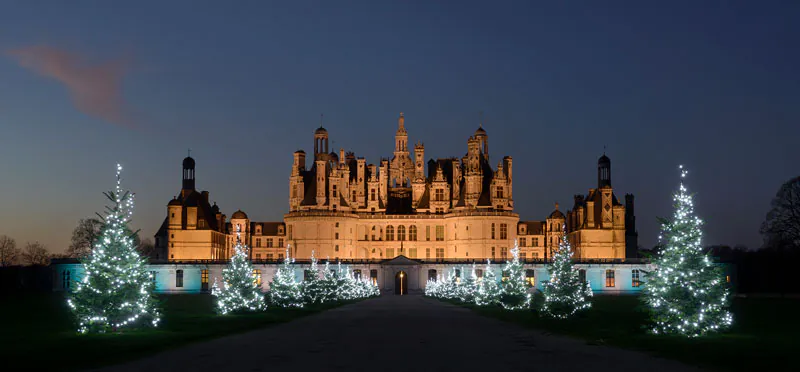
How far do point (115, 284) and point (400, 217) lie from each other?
323 ft

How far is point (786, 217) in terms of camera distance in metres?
91.1

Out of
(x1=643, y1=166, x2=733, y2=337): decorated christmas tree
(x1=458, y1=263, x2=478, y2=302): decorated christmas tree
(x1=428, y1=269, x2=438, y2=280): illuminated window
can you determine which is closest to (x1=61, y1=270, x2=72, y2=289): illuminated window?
(x1=428, y1=269, x2=438, y2=280): illuminated window

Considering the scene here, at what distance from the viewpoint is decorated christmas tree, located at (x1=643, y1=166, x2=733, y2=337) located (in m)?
32.9

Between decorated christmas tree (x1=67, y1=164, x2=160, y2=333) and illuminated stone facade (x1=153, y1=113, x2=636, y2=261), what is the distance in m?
90.0

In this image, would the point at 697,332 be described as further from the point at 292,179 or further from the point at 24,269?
the point at 24,269

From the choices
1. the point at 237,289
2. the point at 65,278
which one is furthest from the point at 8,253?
the point at 237,289

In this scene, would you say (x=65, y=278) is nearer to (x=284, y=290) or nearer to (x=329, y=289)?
(x=329, y=289)

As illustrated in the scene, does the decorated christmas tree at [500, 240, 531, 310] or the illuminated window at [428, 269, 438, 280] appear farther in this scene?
the illuminated window at [428, 269, 438, 280]

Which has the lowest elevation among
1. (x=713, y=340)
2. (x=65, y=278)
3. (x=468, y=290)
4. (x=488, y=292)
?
(x=65, y=278)

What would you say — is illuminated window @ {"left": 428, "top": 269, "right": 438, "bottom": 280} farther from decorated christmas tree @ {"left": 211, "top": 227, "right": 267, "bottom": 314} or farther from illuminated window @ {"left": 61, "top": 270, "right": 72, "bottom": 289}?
decorated christmas tree @ {"left": 211, "top": 227, "right": 267, "bottom": 314}

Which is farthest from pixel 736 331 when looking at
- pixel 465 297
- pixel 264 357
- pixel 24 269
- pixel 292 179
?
pixel 24 269

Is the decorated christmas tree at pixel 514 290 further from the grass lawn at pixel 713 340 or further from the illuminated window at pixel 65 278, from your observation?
the illuminated window at pixel 65 278

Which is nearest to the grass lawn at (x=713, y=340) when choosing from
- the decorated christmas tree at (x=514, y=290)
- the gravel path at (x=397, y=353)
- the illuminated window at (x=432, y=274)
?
the gravel path at (x=397, y=353)

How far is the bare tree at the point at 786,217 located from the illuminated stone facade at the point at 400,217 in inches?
1328
